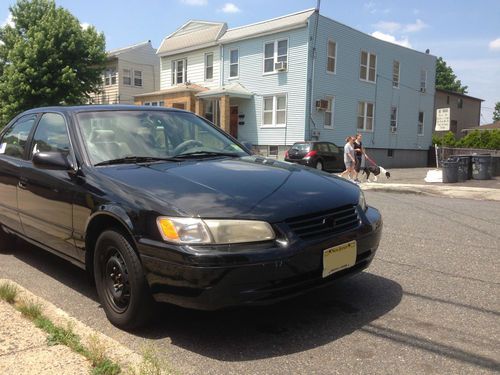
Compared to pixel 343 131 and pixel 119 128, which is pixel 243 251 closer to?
pixel 119 128

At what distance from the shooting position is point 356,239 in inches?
134

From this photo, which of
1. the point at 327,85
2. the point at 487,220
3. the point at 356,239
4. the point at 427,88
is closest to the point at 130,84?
the point at 327,85

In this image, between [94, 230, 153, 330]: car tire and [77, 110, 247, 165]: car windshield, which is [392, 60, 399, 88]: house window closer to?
[77, 110, 247, 165]: car windshield

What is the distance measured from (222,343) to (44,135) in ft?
8.92

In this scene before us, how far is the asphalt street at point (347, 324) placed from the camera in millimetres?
2873

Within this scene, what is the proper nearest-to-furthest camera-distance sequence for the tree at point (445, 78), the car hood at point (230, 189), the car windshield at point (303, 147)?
the car hood at point (230, 189) → the car windshield at point (303, 147) → the tree at point (445, 78)

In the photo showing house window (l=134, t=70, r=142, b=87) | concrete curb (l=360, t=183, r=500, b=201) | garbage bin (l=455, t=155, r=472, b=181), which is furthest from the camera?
house window (l=134, t=70, r=142, b=87)

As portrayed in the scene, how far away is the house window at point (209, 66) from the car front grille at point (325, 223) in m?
25.3

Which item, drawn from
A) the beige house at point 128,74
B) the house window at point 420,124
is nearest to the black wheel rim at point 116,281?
the house window at point 420,124

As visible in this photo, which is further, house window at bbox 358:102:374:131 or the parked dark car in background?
house window at bbox 358:102:374:131

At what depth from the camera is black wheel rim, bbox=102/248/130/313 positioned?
10.7ft

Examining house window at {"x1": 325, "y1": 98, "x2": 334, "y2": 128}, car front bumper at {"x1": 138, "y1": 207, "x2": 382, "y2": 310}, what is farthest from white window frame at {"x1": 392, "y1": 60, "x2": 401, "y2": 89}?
car front bumper at {"x1": 138, "y1": 207, "x2": 382, "y2": 310}

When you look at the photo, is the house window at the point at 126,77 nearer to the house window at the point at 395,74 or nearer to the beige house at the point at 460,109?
the house window at the point at 395,74

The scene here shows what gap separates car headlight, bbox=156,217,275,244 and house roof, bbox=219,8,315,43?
21085 millimetres
